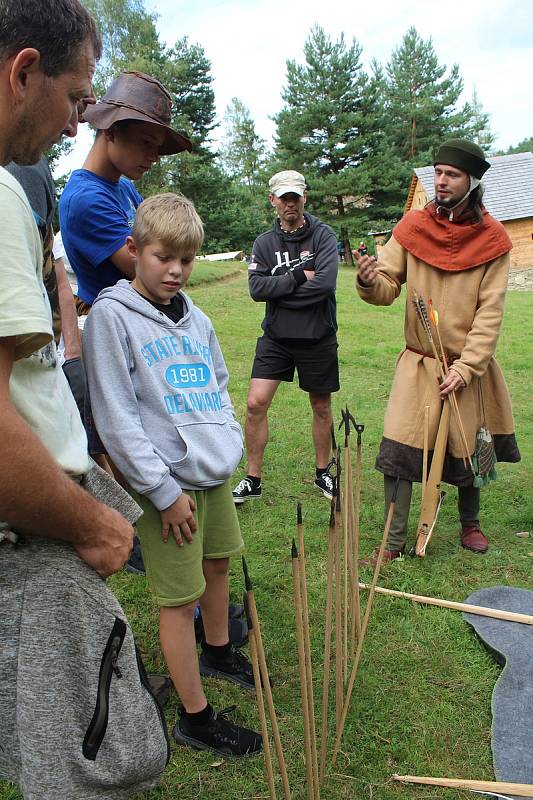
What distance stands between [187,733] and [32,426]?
61.9 inches

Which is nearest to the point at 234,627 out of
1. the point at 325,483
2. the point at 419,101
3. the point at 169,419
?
the point at 169,419

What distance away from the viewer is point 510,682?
2.77m

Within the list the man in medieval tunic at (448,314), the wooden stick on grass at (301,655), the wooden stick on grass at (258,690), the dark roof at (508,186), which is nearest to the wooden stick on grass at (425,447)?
the man in medieval tunic at (448,314)

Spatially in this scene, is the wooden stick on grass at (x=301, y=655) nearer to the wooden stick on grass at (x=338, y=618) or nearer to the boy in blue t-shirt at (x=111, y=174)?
the wooden stick on grass at (x=338, y=618)

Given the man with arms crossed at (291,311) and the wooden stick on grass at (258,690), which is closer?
the wooden stick on grass at (258,690)

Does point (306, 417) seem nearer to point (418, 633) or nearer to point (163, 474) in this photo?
→ point (418, 633)

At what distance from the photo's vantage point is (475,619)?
127 inches

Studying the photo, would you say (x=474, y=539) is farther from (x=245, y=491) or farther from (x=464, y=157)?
(x=464, y=157)

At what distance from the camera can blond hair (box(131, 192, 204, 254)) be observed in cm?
215

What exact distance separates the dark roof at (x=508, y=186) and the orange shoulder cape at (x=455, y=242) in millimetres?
24402

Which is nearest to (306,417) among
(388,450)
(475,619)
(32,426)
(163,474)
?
(388,450)

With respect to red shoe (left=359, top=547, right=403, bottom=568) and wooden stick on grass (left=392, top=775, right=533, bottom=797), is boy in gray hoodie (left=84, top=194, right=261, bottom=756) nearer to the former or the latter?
wooden stick on grass (left=392, top=775, right=533, bottom=797)

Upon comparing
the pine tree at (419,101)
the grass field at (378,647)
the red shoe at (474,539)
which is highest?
the pine tree at (419,101)

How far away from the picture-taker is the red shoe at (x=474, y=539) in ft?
13.0
